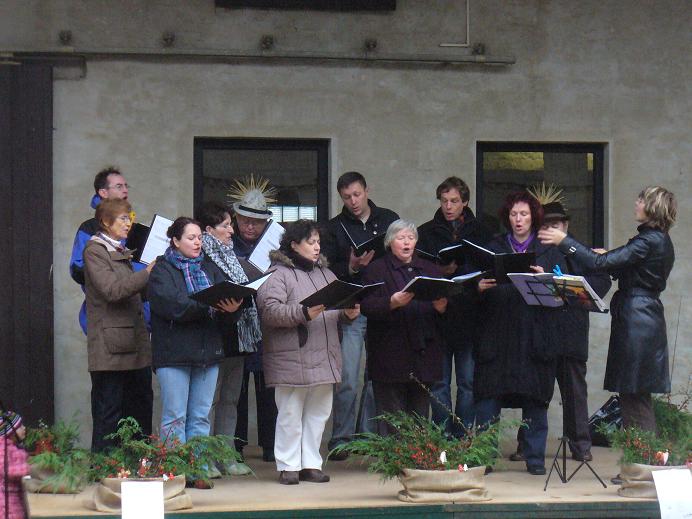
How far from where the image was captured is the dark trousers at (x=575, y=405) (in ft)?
24.2

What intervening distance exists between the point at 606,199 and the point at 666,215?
2.18 metres

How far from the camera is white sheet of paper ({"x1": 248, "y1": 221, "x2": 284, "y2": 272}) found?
732cm

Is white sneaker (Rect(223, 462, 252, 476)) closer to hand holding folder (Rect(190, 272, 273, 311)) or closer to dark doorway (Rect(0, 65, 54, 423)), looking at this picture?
hand holding folder (Rect(190, 272, 273, 311))

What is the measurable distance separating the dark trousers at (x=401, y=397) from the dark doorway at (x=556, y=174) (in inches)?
88.4

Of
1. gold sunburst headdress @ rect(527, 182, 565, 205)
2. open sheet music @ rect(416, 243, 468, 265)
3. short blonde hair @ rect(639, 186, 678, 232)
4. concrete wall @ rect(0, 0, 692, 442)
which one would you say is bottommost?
open sheet music @ rect(416, 243, 468, 265)

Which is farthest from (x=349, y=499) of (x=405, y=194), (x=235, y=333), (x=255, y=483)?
(x=405, y=194)

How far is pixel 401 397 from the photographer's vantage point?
712 cm

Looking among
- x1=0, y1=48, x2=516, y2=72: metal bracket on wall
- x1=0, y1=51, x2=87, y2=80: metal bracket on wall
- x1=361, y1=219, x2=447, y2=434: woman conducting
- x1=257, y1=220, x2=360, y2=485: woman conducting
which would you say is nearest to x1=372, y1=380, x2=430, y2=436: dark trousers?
x1=361, y1=219, x2=447, y2=434: woman conducting

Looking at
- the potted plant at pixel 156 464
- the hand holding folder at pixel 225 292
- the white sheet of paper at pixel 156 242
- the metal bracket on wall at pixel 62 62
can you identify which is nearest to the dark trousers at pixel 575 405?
the hand holding folder at pixel 225 292

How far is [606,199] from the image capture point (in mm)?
9047

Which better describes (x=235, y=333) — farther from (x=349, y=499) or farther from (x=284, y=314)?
(x=349, y=499)

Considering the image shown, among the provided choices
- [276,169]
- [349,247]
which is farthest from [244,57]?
[349,247]

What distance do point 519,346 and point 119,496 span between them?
7.77ft

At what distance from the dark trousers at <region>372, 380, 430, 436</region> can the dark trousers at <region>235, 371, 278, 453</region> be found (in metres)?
0.82
